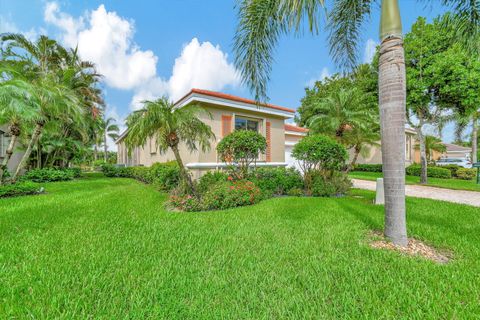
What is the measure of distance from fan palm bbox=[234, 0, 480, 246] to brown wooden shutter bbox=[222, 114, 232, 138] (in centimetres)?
497

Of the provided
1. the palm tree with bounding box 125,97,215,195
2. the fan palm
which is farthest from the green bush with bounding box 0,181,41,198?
the fan palm

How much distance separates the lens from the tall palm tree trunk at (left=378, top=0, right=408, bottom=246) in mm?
3383

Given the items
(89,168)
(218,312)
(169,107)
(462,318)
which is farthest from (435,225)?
(89,168)

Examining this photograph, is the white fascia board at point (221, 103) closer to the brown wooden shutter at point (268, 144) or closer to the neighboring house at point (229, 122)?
the neighboring house at point (229, 122)

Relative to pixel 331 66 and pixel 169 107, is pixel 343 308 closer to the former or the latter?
pixel 331 66

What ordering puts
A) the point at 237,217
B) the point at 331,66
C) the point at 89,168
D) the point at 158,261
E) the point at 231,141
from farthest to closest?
the point at 89,168 → the point at 231,141 → the point at 331,66 → the point at 237,217 → the point at 158,261

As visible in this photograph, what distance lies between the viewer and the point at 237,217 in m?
5.20

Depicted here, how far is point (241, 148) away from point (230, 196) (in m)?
2.23

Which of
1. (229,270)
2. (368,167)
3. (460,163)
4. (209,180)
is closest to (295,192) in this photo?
(209,180)

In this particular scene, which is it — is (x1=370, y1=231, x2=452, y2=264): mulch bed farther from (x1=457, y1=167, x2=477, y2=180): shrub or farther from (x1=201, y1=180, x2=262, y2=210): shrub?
(x1=457, y1=167, x2=477, y2=180): shrub

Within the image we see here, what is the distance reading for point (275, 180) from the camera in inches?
330

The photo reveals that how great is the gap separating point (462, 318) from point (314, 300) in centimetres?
128

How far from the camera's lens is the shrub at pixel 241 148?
786 cm

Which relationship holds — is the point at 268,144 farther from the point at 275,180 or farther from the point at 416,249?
the point at 416,249
